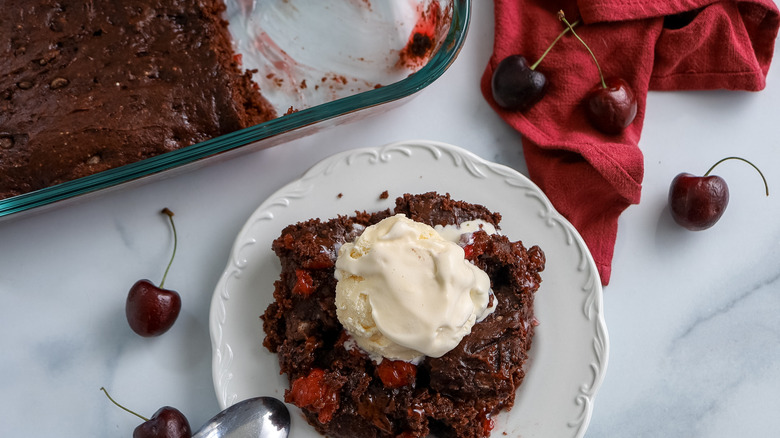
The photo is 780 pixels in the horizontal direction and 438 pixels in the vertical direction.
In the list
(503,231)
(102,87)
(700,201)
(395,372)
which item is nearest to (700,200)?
(700,201)

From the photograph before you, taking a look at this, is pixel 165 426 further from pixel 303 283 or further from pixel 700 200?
pixel 700 200

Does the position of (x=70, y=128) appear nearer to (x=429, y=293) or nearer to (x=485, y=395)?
(x=429, y=293)

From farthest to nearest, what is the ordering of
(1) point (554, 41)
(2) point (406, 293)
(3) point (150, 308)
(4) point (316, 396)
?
1. (1) point (554, 41)
2. (3) point (150, 308)
3. (4) point (316, 396)
4. (2) point (406, 293)

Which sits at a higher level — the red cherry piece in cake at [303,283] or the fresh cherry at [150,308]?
the fresh cherry at [150,308]

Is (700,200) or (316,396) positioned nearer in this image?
(316,396)

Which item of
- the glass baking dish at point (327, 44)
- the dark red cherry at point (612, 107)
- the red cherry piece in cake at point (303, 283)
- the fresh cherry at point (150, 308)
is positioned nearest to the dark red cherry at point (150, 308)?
the fresh cherry at point (150, 308)

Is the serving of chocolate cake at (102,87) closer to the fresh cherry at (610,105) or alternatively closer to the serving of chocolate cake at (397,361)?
the serving of chocolate cake at (397,361)

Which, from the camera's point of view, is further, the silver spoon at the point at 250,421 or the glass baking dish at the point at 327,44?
the glass baking dish at the point at 327,44
